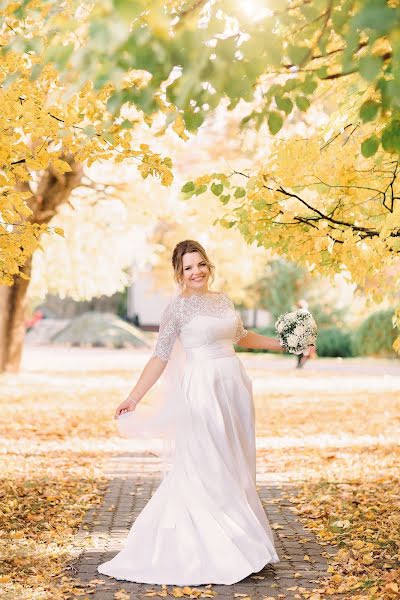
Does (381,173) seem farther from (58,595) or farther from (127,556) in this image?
(58,595)

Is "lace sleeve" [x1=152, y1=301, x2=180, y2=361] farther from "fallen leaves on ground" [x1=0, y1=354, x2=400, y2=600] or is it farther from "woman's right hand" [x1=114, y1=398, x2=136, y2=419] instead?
"fallen leaves on ground" [x1=0, y1=354, x2=400, y2=600]

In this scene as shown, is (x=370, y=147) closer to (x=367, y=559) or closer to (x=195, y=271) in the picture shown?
(x=195, y=271)

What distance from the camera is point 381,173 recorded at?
278 inches

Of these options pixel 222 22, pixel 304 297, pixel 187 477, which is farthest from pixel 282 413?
pixel 304 297

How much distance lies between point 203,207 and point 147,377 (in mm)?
11777

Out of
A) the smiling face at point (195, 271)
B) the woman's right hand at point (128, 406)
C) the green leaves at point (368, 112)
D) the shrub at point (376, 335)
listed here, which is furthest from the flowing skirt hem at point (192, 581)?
the shrub at point (376, 335)

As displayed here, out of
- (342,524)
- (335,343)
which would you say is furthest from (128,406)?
(335,343)

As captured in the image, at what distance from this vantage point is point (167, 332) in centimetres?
612

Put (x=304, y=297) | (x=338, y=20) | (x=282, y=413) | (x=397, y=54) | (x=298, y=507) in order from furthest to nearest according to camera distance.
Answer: (x=304, y=297) → (x=282, y=413) → (x=298, y=507) → (x=338, y=20) → (x=397, y=54)

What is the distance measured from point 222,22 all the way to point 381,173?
348cm

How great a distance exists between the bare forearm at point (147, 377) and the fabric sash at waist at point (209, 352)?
0.21 m

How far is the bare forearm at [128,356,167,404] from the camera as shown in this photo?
6004 mm

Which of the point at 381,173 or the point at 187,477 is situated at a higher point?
the point at 381,173

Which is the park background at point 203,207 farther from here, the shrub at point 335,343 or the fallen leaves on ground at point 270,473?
the shrub at point 335,343
